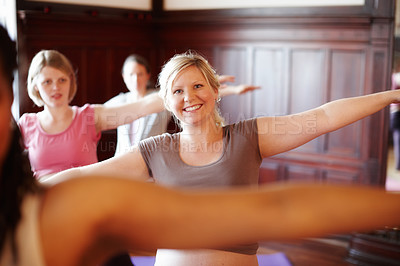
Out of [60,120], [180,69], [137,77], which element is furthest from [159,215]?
[137,77]

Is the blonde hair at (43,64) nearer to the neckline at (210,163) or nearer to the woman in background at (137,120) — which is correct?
the woman in background at (137,120)

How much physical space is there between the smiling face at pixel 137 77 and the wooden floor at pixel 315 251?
→ 4.87 ft

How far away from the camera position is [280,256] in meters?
2.78

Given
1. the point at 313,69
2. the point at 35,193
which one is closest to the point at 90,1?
the point at 313,69

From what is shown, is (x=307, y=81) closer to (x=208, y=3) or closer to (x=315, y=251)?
(x=208, y=3)

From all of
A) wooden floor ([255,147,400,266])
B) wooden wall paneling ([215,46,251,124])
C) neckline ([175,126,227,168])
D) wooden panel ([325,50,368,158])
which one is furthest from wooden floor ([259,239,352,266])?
neckline ([175,126,227,168])

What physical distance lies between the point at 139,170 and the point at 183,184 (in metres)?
0.18

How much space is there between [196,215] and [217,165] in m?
1.15

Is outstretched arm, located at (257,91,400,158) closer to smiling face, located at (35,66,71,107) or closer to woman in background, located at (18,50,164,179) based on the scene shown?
woman in background, located at (18,50,164,179)

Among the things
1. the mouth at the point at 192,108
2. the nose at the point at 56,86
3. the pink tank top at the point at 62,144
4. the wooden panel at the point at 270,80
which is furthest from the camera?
the wooden panel at the point at 270,80

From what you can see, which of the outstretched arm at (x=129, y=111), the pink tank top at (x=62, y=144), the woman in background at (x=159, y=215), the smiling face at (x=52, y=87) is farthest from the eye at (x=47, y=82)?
the woman in background at (x=159, y=215)

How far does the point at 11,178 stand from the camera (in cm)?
67

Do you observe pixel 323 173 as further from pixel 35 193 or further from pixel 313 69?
pixel 35 193

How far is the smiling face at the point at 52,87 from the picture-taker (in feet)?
8.29
